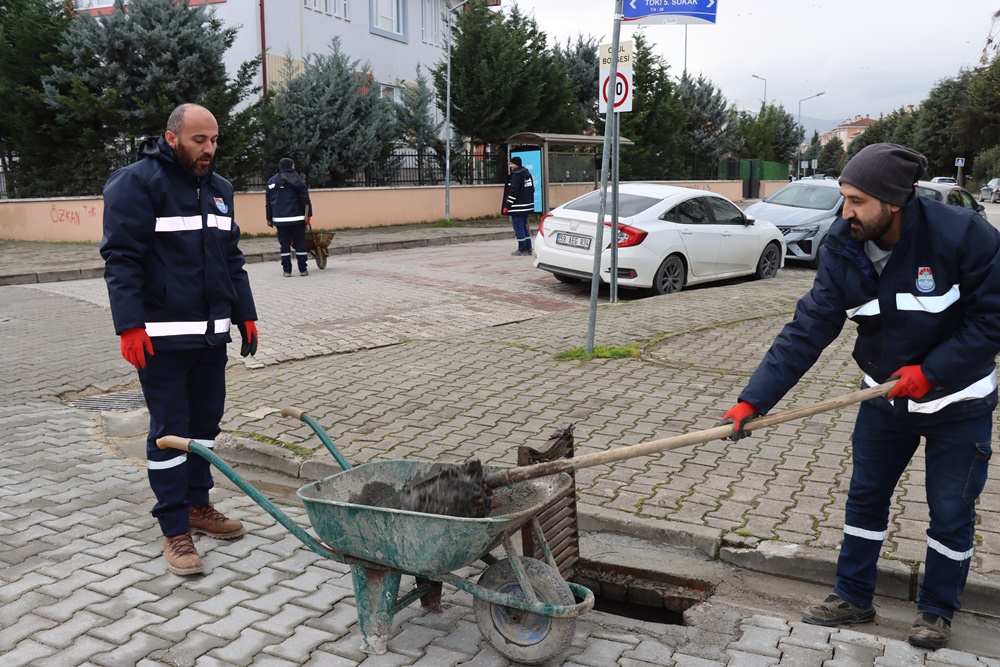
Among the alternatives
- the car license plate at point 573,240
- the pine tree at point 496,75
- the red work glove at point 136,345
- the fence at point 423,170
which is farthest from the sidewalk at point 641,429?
the pine tree at point 496,75

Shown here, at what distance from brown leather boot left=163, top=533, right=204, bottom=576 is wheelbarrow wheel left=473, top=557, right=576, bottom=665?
147 cm

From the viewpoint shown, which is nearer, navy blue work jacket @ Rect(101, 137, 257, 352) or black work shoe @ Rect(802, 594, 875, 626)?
black work shoe @ Rect(802, 594, 875, 626)

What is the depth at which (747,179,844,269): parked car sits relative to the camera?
16.1 m

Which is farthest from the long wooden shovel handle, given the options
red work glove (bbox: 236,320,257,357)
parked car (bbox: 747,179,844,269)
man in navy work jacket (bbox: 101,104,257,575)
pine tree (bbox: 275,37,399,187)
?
pine tree (bbox: 275,37,399,187)

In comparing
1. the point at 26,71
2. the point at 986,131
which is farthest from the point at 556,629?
the point at 986,131

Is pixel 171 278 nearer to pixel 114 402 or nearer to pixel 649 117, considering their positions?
pixel 114 402

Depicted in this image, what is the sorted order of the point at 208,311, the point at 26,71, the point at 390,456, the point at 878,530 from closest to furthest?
1. the point at 878,530
2. the point at 208,311
3. the point at 390,456
4. the point at 26,71

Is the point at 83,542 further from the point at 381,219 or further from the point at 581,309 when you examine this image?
the point at 381,219

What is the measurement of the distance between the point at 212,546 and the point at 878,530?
10.3 feet

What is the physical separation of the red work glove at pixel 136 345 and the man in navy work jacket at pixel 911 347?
263 cm

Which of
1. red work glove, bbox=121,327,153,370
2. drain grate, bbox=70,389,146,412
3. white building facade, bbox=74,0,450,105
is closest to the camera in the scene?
red work glove, bbox=121,327,153,370

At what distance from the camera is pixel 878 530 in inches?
147

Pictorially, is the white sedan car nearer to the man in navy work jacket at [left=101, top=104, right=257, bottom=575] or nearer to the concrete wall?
the man in navy work jacket at [left=101, top=104, right=257, bottom=575]

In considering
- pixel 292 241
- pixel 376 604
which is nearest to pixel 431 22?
Result: pixel 292 241
